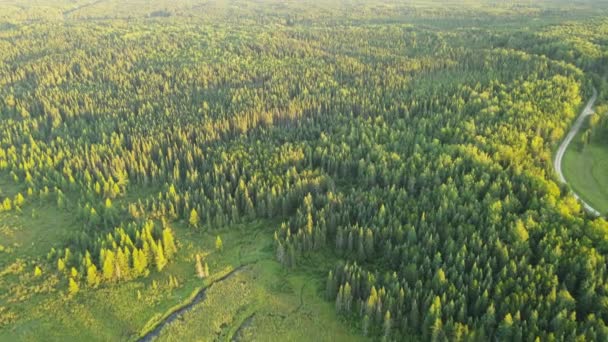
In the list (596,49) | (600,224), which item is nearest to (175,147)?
(600,224)

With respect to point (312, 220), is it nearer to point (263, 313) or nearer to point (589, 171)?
point (263, 313)

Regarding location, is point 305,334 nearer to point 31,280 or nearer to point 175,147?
point 31,280

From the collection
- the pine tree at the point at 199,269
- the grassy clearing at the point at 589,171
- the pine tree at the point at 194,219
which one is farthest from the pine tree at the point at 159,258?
the grassy clearing at the point at 589,171

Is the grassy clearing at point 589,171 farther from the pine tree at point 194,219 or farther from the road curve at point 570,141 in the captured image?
the pine tree at point 194,219

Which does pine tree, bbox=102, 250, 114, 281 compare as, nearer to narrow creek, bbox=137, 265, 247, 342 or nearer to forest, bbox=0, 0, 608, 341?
forest, bbox=0, 0, 608, 341

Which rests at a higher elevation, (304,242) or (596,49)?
(596,49)

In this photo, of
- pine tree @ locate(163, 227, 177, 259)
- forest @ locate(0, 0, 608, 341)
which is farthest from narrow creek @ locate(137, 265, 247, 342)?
pine tree @ locate(163, 227, 177, 259)
